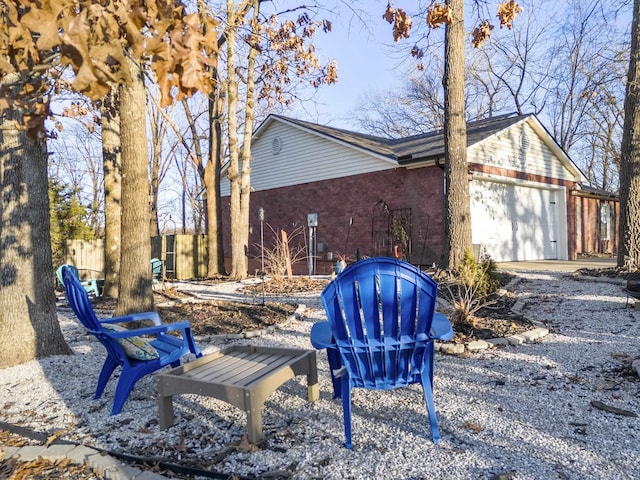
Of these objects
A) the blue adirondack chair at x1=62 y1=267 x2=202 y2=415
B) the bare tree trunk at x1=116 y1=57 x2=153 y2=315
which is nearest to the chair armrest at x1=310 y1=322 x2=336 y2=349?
the blue adirondack chair at x1=62 y1=267 x2=202 y2=415

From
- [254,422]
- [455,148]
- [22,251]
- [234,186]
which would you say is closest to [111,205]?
[234,186]

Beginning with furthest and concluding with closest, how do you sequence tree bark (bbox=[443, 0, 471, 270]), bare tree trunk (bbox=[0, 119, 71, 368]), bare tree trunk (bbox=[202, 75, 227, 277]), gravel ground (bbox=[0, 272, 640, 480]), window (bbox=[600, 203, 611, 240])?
window (bbox=[600, 203, 611, 240]) < bare tree trunk (bbox=[202, 75, 227, 277]) < tree bark (bbox=[443, 0, 471, 270]) < bare tree trunk (bbox=[0, 119, 71, 368]) < gravel ground (bbox=[0, 272, 640, 480])

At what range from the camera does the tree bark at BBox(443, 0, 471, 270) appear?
8234 mm

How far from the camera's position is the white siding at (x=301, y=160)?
14812mm

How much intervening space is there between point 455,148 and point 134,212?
18.6ft

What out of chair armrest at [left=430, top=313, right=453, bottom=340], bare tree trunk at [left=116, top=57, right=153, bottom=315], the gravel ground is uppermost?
bare tree trunk at [left=116, top=57, right=153, bottom=315]

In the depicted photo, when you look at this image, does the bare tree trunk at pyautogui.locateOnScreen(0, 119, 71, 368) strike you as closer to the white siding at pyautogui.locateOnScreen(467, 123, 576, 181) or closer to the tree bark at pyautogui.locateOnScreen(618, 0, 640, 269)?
the tree bark at pyautogui.locateOnScreen(618, 0, 640, 269)

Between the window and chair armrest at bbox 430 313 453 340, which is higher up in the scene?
the window

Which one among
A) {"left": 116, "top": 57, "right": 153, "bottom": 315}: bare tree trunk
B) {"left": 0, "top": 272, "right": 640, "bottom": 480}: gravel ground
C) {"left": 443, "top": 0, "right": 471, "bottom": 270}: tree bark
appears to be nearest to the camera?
{"left": 0, "top": 272, "right": 640, "bottom": 480}: gravel ground

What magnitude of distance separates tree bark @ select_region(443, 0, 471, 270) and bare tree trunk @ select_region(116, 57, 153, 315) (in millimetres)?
5105

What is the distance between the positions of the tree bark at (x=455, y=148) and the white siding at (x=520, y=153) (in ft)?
14.9

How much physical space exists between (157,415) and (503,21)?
6.98 m

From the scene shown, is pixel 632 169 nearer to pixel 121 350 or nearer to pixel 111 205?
pixel 121 350

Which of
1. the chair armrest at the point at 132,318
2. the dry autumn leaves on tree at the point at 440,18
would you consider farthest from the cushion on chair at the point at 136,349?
the dry autumn leaves on tree at the point at 440,18
